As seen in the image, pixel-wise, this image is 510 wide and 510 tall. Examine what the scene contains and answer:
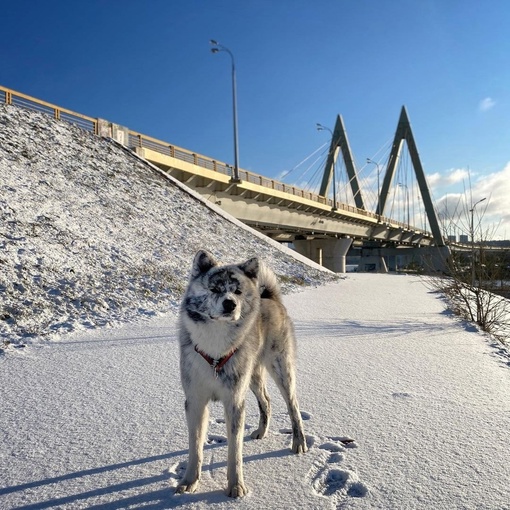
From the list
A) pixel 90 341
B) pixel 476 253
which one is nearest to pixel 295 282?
pixel 476 253

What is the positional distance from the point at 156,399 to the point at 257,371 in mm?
1437

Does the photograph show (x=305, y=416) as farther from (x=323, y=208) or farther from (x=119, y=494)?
(x=323, y=208)

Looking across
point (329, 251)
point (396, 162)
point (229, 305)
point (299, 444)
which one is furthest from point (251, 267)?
point (396, 162)

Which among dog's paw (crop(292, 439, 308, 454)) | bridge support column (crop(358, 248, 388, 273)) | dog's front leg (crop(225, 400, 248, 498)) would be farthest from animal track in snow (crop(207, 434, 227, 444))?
bridge support column (crop(358, 248, 388, 273))

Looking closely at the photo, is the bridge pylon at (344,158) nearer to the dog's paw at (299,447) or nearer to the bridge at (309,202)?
the bridge at (309,202)

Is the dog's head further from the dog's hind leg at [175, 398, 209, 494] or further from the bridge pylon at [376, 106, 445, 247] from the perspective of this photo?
the bridge pylon at [376, 106, 445, 247]

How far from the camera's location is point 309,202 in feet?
107

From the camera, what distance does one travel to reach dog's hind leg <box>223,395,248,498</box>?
2496 millimetres

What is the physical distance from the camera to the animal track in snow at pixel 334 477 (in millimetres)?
2527

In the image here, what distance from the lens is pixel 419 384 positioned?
4.65 m

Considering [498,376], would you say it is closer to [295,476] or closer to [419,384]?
[419,384]

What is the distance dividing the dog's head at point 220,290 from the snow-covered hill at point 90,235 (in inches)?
200

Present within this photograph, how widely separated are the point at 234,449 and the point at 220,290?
990 mm

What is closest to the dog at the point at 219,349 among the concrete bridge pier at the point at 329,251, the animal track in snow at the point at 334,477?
the animal track in snow at the point at 334,477
